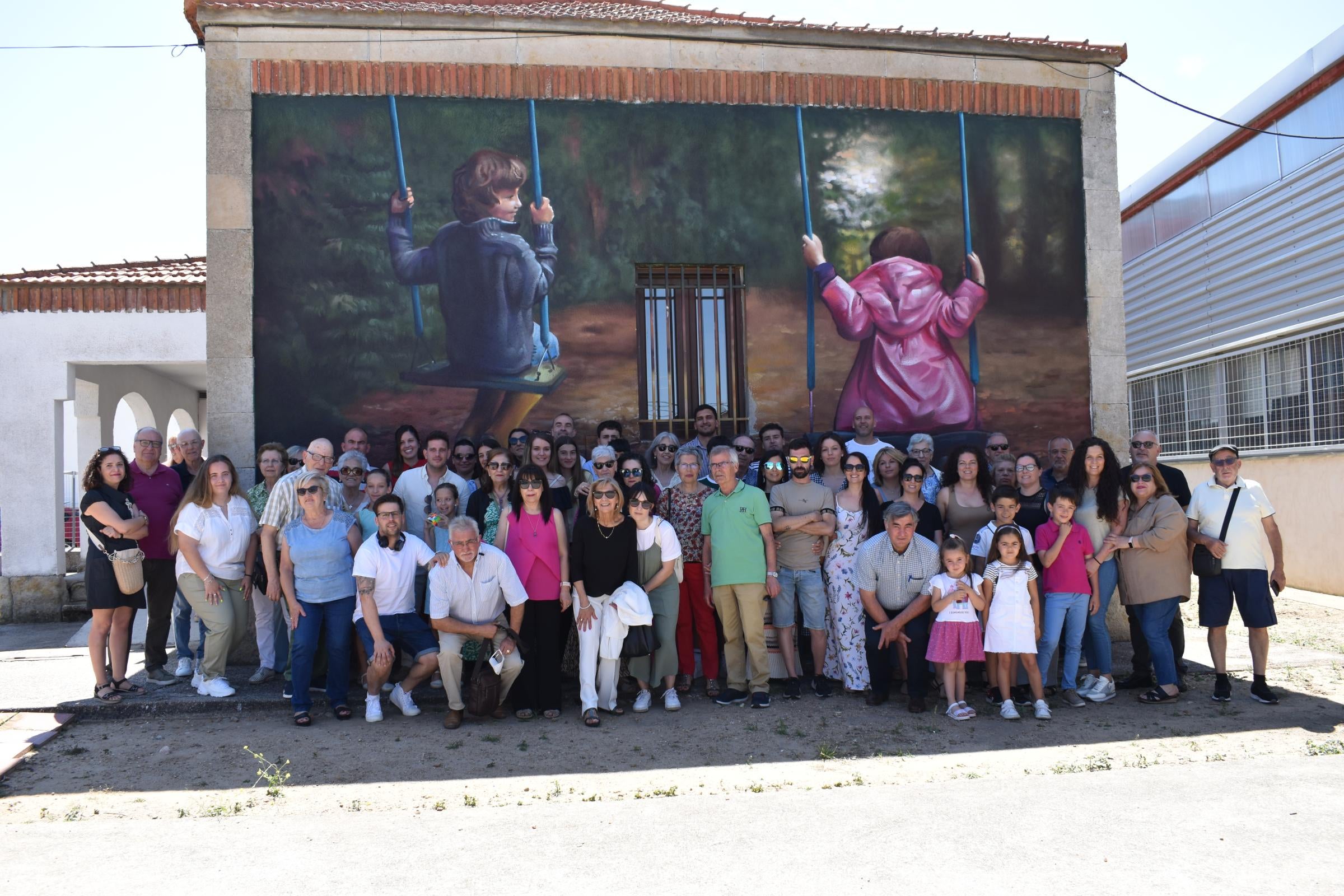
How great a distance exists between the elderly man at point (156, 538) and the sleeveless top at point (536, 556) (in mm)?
2482

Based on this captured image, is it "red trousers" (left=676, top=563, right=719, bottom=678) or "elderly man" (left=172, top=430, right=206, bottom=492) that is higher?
"elderly man" (left=172, top=430, right=206, bottom=492)

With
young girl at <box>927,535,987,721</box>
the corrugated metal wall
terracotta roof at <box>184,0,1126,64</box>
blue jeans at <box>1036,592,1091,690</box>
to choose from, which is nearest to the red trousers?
young girl at <box>927,535,987,721</box>

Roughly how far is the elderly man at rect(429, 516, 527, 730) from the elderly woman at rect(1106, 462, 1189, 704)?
4015 mm

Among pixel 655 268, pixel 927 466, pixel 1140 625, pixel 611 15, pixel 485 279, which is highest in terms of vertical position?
pixel 611 15

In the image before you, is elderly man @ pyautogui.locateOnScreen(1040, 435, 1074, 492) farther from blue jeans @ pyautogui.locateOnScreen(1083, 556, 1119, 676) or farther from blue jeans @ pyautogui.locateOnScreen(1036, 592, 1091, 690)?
blue jeans @ pyautogui.locateOnScreen(1036, 592, 1091, 690)

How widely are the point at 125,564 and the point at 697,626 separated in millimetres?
3852

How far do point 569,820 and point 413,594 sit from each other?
2384mm

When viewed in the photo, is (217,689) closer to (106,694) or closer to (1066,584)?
(106,694)

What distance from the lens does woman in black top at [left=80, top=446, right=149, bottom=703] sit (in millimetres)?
6324

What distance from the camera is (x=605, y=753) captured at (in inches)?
214

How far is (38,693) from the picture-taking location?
21.9ft

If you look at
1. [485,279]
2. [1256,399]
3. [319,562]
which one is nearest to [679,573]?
[319,562]

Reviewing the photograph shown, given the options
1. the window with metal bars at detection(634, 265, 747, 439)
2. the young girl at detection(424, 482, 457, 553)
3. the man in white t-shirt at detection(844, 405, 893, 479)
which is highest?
the window with metal bars at detection(634, 265, 747, 439)

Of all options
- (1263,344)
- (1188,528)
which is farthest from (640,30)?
(1263,344)
